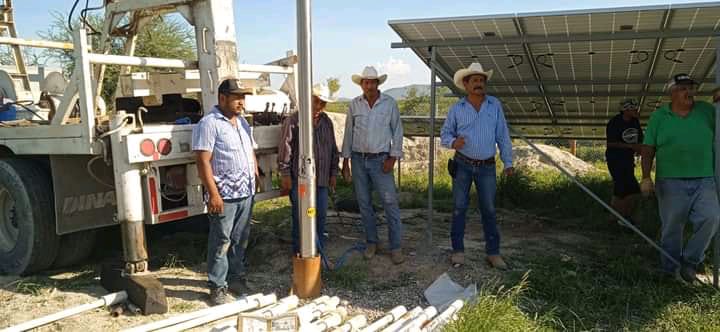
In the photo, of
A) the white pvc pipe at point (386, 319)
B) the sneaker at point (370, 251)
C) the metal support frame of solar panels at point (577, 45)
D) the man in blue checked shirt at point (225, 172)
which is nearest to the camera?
the white pvc pipe at point (386, 319)

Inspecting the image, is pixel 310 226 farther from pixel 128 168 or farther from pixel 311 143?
pixel 128 168

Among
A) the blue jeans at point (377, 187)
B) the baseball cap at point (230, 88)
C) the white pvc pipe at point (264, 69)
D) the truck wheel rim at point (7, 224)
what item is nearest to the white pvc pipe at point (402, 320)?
the blue jeans at point (377, 187)

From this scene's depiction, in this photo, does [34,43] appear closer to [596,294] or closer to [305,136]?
[305,136]

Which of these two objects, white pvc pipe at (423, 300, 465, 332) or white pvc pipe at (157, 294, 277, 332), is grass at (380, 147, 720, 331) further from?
white pvc pipe at (157, 294, 277, 332)

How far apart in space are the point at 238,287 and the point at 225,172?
1.03 metres

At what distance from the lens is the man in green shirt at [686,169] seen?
5.20 metres

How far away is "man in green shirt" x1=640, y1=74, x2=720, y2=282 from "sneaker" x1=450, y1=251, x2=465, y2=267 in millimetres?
1773

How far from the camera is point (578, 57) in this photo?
6.25 meters

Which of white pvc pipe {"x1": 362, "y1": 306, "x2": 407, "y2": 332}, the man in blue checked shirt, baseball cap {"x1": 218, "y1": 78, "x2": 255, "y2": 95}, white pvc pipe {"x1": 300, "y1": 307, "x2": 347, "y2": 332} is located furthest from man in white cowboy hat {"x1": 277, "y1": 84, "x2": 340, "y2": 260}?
white pvc pipe {"x1": 362, "y1": 306, "x2": 407, "y2": 332}

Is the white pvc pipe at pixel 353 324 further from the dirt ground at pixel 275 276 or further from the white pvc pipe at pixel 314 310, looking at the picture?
the dirt ground at pixel 275 276

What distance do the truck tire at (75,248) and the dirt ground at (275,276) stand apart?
105 mm

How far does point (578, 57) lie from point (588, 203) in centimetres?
322

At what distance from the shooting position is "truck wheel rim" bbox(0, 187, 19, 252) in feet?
19.7

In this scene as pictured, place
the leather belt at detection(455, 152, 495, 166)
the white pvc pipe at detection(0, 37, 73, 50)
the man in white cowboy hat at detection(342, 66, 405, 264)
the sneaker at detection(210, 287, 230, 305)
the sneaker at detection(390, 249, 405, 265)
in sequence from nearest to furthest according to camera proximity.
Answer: the sneaker at detection(210, 287, 230, 305) < the leather belt at detection(455, 152, 495, 166) < the man in white cowboy hat at detection(342, 66, 405, 264) < the sneaker at detection(390, 249, 405, 265) < the white pvc pipe at detection(0, 37, 73, 50)
